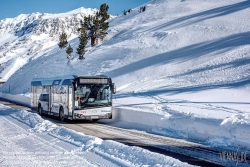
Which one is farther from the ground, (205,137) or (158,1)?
(158,1)

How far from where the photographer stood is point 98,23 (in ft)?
173

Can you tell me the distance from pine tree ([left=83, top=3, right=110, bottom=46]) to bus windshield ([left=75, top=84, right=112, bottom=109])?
34866mm

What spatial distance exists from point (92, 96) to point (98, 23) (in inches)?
1416

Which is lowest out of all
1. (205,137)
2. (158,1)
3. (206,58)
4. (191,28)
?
(205,137)

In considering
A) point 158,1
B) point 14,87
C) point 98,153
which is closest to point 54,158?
point 98,153

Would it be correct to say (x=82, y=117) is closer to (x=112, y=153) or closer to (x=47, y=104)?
(x=47, y=104)

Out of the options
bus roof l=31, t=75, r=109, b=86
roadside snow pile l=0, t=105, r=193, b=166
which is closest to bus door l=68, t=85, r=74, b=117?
bus roof l=31, t=75, r=109, b=86

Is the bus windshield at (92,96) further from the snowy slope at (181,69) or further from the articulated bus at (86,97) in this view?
the snowy slope at (181,69)

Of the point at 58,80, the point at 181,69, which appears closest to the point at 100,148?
the point at 58,80

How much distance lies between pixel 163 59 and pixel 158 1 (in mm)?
38865

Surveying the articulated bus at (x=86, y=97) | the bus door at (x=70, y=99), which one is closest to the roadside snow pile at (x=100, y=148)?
the articulated bus at (x=86, y=97)

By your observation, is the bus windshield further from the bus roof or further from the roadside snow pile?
the roadside snow pile

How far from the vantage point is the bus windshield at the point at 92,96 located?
18219 mm

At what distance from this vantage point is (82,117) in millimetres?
18281
